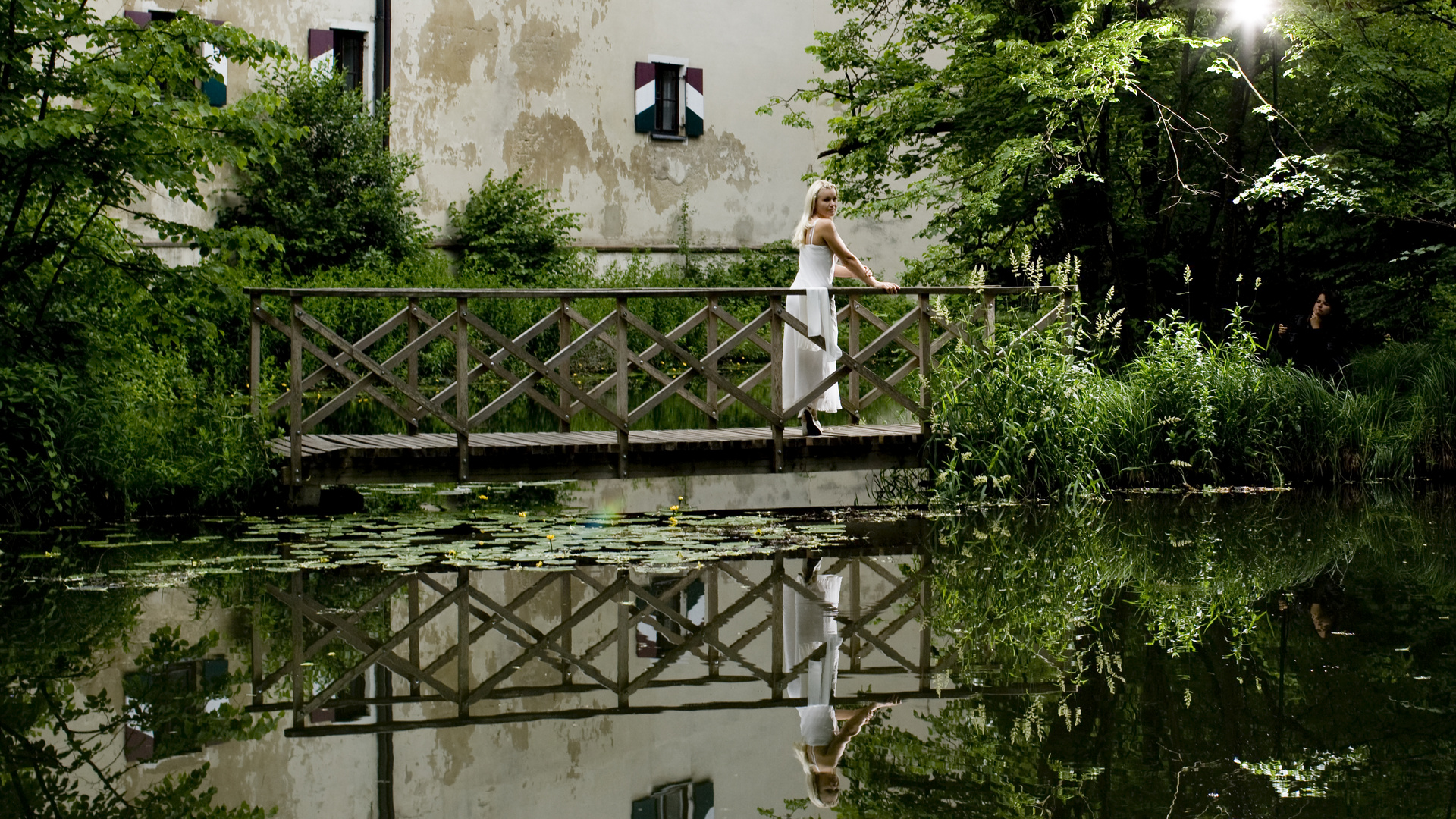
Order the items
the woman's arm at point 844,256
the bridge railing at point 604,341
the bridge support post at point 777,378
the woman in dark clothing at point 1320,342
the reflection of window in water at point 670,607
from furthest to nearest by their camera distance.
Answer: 1. the woman in dark clothing at point 1320,342
2. the bridge support post at point 777,378
3. the woman's arm at point 844,256
4. the bridge railing at point 604,341
5. the reflection of window in water at point 670,607

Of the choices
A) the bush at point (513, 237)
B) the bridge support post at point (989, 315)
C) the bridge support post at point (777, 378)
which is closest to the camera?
the bridge support post at point (777, 378)

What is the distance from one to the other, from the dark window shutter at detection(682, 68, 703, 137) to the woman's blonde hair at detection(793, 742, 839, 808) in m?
22.3

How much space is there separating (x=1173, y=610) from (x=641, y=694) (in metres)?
2.55

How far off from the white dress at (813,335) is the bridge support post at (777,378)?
0.12m

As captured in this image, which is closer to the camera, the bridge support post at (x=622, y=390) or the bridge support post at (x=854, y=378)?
the bridge support post at (x=622, y=390)

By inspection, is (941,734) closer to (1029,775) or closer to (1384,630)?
(1029,775)

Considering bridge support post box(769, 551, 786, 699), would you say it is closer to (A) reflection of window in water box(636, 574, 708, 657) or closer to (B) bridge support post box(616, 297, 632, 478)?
(A) reflection of window in water box(636, 574, 708, 657)

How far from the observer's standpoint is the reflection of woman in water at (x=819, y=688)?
3906 millimetres

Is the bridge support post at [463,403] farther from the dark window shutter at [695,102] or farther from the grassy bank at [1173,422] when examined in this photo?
the dark window shutter at [695,102]

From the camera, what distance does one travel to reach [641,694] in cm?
471

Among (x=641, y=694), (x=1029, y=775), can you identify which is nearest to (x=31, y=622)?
(x=641, y=694)

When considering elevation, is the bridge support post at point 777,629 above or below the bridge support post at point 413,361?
below

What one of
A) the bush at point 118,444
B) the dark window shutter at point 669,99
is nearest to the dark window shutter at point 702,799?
the bush at point 118,444

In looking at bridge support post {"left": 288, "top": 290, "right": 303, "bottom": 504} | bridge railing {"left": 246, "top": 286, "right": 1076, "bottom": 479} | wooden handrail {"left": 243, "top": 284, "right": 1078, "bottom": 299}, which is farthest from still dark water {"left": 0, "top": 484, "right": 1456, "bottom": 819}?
wooden handrail {"left": 243, "top": 284, "right": 1078, "bottom": 299}
